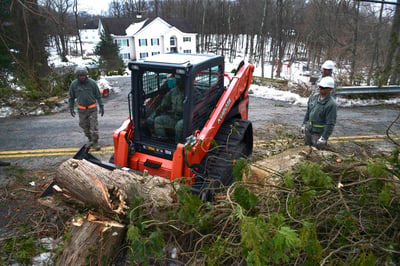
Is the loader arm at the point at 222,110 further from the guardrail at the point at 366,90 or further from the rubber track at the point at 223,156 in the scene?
the guardrail at the point at 366,90

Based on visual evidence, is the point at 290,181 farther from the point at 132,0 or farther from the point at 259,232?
the point at 132,0

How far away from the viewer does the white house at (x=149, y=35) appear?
42.5 m

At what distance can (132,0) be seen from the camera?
190ft

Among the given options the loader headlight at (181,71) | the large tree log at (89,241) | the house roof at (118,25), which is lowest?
the large tree log at (89,241)

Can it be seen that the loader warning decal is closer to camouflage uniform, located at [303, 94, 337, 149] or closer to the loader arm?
the loader arm

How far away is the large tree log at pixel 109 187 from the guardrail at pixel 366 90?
9412mm

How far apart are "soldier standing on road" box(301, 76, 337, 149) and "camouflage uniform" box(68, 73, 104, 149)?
440 centimetres

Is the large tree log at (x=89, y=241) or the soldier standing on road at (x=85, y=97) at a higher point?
the soldier standing on road at (x=85, y=97)

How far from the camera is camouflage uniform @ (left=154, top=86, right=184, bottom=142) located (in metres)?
3.81

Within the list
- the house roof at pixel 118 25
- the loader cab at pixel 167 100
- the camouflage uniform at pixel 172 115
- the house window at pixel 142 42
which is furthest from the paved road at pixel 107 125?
the house roof at pixel 118 25

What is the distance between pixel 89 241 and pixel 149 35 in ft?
144

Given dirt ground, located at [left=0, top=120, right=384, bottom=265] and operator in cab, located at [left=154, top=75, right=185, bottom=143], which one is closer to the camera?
dirt ground, located at [left=0, top=120, right=384, bottom=265]

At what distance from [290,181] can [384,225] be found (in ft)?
2.96

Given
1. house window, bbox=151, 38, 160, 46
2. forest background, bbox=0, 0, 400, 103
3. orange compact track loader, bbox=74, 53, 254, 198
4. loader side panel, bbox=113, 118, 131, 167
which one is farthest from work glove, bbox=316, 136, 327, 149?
house window, bbox=151, 38, 160, 46
